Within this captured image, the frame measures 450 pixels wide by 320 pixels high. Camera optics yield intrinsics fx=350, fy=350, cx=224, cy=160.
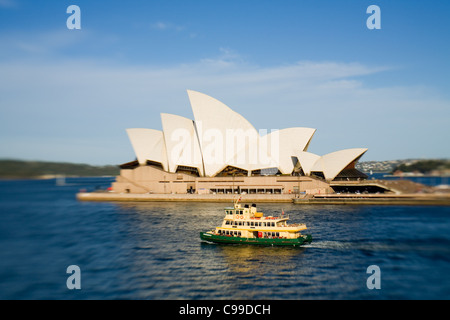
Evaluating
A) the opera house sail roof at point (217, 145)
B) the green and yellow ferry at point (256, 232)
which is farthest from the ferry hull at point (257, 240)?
the opera house sail roof at point (217, 145)

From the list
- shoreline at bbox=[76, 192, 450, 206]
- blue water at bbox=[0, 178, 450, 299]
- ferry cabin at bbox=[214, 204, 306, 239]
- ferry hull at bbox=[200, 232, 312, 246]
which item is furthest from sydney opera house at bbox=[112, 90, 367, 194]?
ferry hull at bbox=[200, 232, 312, 246]

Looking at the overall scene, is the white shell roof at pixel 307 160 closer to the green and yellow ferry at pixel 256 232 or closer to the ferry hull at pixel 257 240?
the green and yellow ferry at pixel 256 232

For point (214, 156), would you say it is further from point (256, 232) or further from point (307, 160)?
point (256, 232)

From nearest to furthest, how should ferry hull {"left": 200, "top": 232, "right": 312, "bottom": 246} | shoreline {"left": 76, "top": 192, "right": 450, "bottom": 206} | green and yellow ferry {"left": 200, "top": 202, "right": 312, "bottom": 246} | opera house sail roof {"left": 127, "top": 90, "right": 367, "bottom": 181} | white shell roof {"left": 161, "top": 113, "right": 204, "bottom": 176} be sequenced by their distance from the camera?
1. ferry hull {"left": 200, "top": 232, "right": 312, "bottom": 246}
2. green and yellow ferry {"left": 200, "top": 202, "right": 312, "bottom": 246}
3. shoreline {"left": 76, "top": 192, "right": 450, "bottom": 206}
4. opera house sail roof {"left": 127, "top": 90, "right": 367, "bottom": 181}
5. white shell roof {"left": 161, "top": 113, "right": 204, "bottom": 176}

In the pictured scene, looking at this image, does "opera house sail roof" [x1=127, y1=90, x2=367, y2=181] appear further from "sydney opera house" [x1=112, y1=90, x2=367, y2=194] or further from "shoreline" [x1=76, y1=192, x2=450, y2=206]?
"shoreline" [x1=76, y1=192, x2=450, y2=206]

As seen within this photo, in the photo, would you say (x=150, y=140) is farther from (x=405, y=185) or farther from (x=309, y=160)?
(x=405, y=185)
